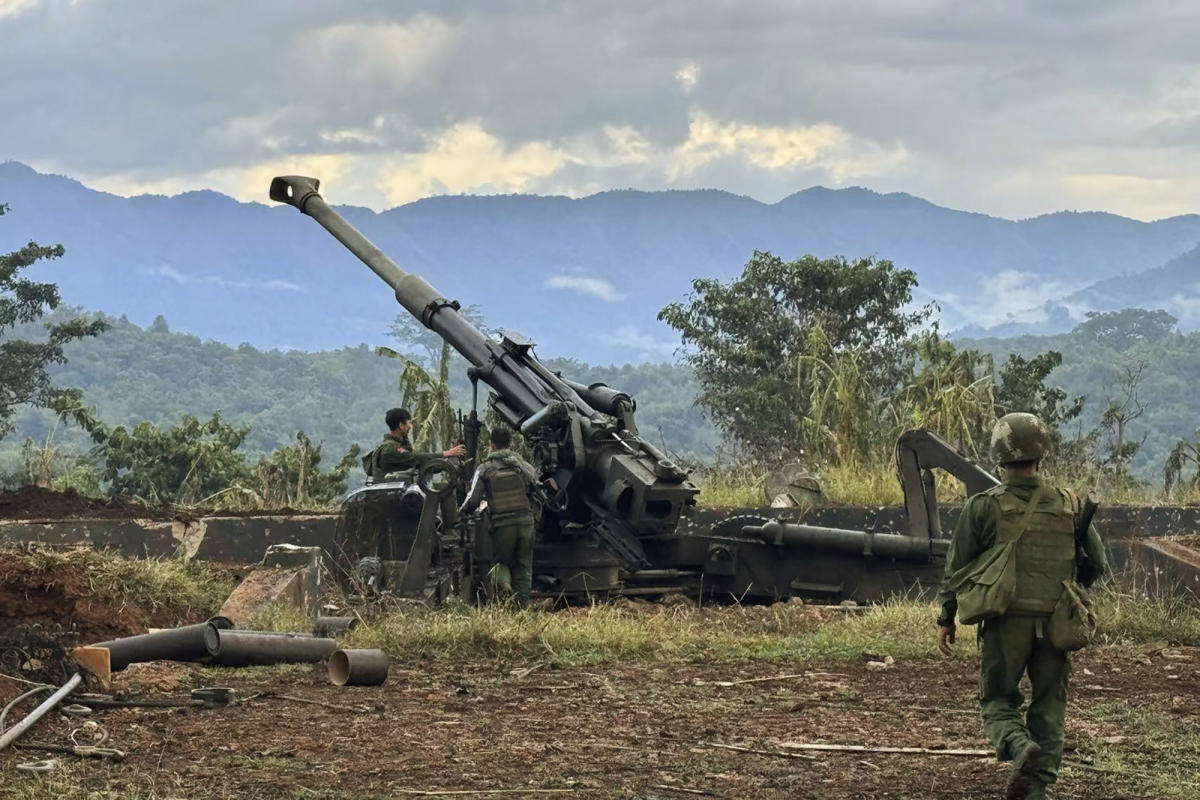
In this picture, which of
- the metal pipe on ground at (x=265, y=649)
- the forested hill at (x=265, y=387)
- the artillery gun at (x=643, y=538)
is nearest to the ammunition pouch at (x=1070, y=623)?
the metal pipe on ground at (x=265, y=649)

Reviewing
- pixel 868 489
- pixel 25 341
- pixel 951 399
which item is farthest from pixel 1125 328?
pixel 868 489

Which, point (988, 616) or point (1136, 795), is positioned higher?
point (988, 616)

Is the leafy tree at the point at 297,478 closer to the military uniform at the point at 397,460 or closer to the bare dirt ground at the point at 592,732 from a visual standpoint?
the military uniform at the point at 397,460

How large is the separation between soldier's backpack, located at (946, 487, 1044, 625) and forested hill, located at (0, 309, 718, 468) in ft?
225

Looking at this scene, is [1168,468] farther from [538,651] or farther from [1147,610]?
[538,651]

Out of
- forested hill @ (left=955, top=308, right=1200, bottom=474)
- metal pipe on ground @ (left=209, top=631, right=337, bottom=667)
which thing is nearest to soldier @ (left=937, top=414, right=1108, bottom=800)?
metal pipe on ground @ (left=209, top=631, right=337, bottom=667)

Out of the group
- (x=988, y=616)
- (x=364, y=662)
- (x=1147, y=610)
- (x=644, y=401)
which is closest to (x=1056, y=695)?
(x=988, y=616)

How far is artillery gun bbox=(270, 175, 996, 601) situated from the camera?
13.7 m

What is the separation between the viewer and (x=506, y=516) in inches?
516

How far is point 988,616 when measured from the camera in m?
7.07

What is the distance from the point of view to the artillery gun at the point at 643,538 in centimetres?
1367

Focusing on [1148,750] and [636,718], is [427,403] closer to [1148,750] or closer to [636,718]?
[636,718]

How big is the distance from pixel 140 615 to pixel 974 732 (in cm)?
575

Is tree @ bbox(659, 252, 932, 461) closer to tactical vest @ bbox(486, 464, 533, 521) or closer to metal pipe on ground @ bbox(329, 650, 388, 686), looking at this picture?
tactical vest @ bbox(486, 464, 533, 521)
